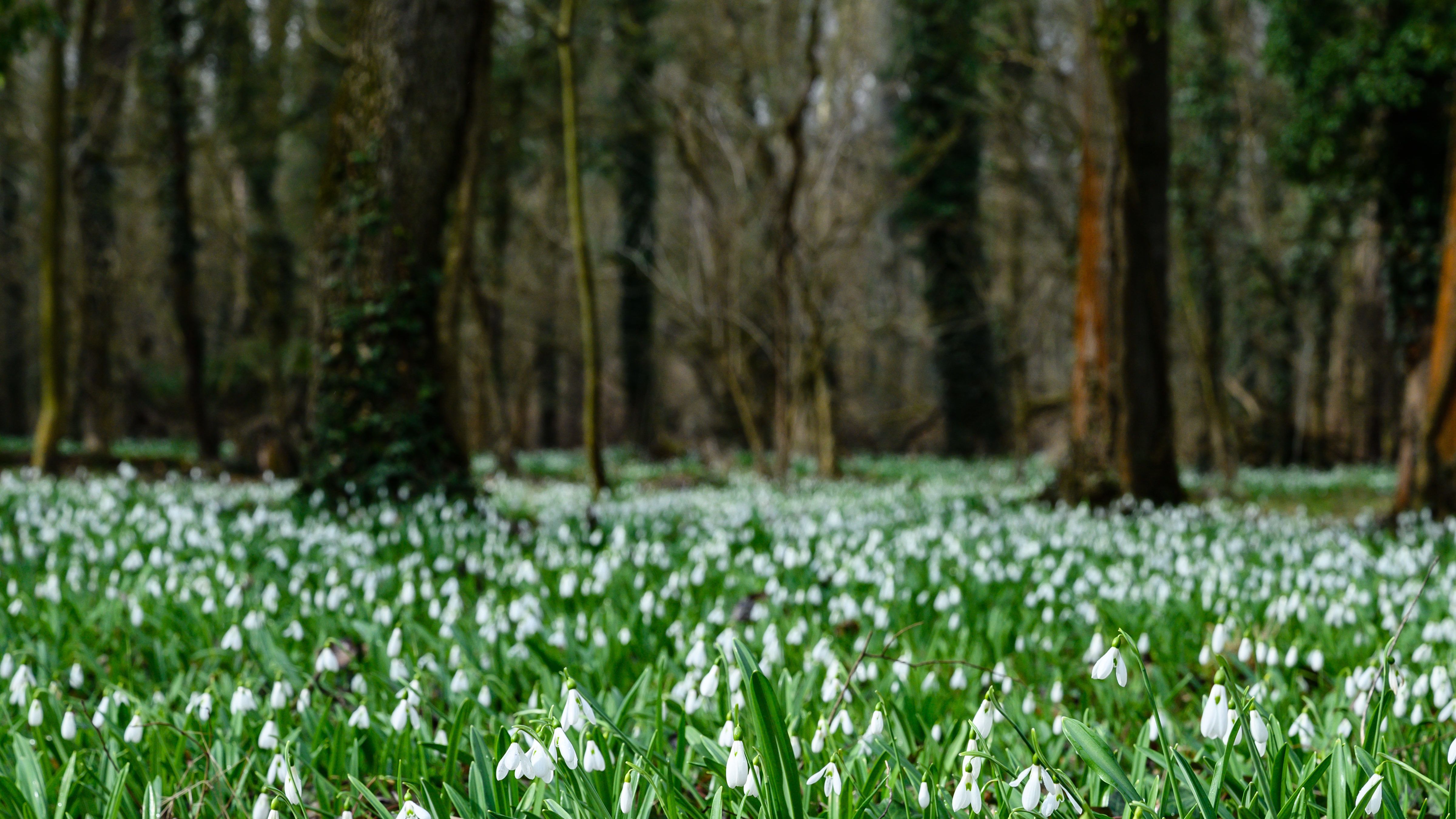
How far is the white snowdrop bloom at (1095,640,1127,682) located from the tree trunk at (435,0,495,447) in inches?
245

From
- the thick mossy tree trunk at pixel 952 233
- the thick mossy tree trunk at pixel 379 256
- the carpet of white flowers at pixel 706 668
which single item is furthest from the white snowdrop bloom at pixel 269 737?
the thick mossy tree trunk at pixel 952 233

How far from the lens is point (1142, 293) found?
8.09 meters

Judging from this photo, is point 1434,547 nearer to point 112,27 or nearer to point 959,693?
point 959,693

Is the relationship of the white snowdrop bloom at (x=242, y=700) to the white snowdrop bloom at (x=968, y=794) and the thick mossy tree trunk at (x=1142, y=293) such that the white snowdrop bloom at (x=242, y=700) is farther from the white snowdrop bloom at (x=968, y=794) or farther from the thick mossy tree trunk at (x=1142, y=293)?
the thick mossy tree trunk at (x=1142, y=293)

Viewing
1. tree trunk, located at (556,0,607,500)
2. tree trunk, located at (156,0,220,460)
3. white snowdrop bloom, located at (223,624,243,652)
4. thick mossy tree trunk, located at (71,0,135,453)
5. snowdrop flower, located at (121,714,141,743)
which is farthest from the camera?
tree trunk, located at (156,0,220,460)

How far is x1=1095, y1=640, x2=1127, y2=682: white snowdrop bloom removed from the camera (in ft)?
4.83

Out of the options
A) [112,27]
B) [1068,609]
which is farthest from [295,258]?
[1068,609]

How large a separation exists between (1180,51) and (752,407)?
373 inches

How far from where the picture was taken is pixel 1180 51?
631 inches

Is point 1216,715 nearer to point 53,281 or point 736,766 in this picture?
point 736,766

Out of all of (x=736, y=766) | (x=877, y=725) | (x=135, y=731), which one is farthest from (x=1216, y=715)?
(x=135, y=731)

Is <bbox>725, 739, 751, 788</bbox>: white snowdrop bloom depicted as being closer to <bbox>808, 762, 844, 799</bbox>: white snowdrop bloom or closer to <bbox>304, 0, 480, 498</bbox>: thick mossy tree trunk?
<bbox>808, 762, 844, 799</bbox>: white snowdrop bloom

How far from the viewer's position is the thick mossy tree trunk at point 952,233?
57.9 ft

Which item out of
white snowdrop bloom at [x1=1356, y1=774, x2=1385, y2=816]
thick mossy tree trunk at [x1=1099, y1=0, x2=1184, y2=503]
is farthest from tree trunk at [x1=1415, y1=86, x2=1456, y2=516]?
white snowdrop bloom at [x1=1356, y1=774, x2=1385, y2=816]
